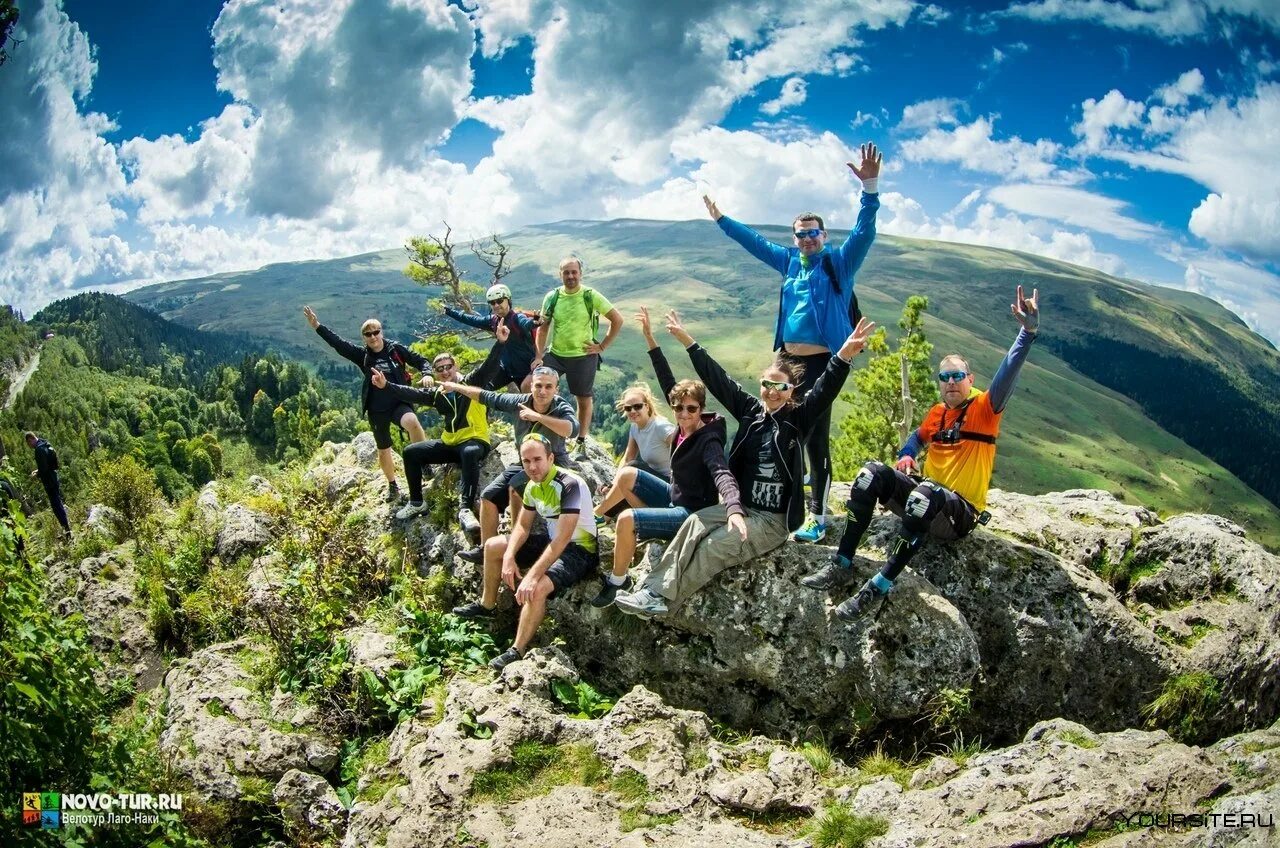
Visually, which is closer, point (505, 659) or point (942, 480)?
point (505, 659)

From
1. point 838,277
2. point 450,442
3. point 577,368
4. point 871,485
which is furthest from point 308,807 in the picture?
point 838,277

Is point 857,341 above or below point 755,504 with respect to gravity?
above

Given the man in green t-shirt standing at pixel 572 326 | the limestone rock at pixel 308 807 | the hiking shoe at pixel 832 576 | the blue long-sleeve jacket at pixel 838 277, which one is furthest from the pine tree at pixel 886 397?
the limestone rock at pixel 308 807

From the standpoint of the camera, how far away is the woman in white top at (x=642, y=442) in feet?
32.8

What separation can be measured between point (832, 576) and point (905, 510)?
1.26 m

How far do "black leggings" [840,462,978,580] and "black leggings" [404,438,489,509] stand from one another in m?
6.51

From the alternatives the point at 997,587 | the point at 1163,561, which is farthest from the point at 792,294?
the point at 1163,561

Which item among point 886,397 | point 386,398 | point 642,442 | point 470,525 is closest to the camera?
point 642,442

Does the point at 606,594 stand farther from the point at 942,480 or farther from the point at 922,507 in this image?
the point at 942,480

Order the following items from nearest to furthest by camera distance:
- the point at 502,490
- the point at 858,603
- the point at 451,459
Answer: the point at 858,603
the point at 502,490
the point at 451,459

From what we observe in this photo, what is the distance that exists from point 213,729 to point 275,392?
175m

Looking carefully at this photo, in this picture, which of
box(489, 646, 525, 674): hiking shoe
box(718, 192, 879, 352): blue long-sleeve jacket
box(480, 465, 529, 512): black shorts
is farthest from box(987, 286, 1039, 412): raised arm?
box(489, 646, 525, 674): hiking shoe

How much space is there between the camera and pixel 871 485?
845cm

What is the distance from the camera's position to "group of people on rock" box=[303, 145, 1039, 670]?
8.45m
